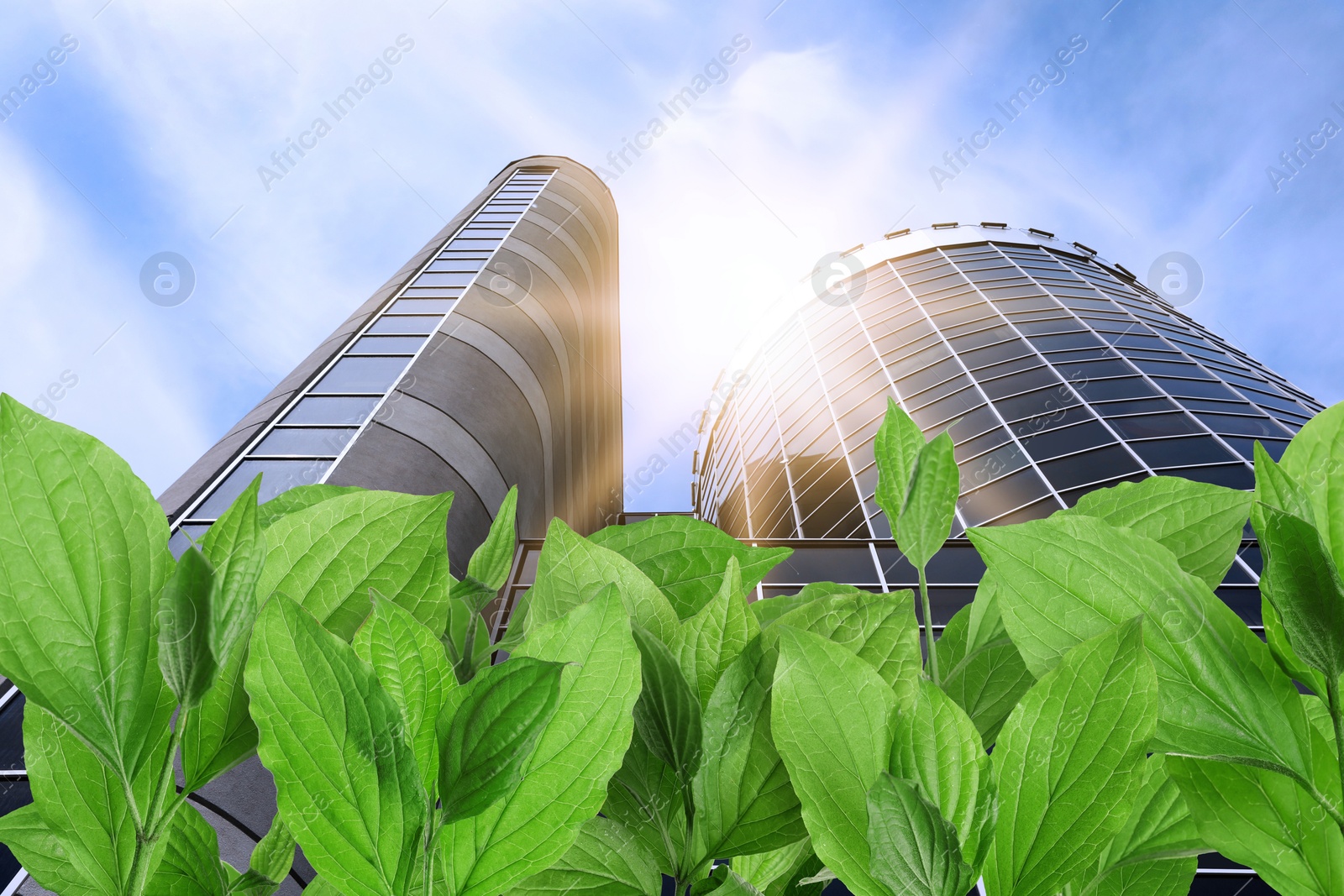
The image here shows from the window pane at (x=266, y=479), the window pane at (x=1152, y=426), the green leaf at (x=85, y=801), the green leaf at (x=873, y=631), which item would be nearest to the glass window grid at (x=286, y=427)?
the window pane at (x=266, y=479)

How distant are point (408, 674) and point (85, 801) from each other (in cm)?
25

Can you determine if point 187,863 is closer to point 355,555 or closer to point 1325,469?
point 355,555

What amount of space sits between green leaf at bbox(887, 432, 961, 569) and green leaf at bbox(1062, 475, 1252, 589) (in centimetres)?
11

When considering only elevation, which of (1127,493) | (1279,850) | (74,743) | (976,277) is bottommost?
(74,743)

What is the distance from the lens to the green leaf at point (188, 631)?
37cm

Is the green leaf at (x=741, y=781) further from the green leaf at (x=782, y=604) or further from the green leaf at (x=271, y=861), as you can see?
the green leaf at (x=271, y=861)

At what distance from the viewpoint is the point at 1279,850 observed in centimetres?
47

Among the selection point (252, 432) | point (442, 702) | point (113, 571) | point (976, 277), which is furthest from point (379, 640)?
point (976, 277)

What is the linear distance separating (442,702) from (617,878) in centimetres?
18

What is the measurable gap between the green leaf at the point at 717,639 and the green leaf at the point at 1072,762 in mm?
180

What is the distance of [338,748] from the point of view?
0.38 meters

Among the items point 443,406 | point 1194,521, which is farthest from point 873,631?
point 443,406

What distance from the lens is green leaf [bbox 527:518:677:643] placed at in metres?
0.57

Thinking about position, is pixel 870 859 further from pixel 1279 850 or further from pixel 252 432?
pixel 252 432
